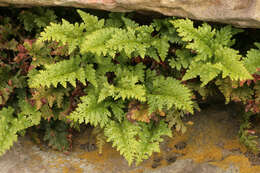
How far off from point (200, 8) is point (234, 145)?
2.13m

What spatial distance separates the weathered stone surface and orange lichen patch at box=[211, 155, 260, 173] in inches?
75.0

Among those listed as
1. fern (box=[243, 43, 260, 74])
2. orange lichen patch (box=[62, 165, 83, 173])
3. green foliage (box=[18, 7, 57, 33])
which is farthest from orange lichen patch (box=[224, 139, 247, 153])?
green foliage (box=[18, 7, 57, 33])

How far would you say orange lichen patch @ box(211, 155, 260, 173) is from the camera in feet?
13.3

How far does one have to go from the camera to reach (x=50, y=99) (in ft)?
15.2

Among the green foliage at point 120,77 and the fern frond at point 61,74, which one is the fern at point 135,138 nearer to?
the green foliage at point 120,77

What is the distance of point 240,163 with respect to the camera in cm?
413

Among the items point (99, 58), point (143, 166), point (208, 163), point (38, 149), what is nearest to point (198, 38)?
point (99, 58)

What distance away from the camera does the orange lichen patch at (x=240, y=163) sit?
13.3 ft

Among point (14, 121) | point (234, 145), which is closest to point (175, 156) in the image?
point (234, 145)

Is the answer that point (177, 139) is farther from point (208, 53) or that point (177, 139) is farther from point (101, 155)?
point (208, 53)

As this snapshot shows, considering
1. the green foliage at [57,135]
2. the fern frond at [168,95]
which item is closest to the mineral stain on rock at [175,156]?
the green foliage at [57,135]

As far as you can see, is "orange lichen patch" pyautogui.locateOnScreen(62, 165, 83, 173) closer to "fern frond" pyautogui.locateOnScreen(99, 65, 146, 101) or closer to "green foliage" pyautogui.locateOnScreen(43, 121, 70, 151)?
"green foliage" pyautogui.locateOnScreen(43, 121, 70, 151)

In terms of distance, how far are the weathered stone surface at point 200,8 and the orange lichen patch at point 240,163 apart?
1.90m

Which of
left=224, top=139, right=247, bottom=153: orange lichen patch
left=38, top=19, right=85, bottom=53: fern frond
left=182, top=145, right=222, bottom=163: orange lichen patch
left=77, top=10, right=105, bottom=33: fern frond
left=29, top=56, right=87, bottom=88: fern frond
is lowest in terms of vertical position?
left=182, top=145, right=222, bottom=163: orange lichen patch
